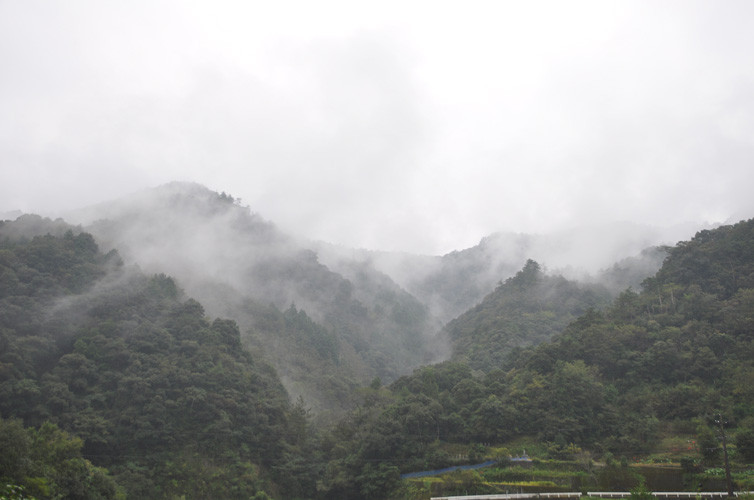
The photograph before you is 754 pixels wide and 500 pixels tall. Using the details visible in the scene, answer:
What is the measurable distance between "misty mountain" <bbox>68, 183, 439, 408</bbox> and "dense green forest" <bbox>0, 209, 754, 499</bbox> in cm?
1673

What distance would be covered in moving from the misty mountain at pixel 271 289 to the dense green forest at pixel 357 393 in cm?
1673

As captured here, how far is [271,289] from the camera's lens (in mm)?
91188

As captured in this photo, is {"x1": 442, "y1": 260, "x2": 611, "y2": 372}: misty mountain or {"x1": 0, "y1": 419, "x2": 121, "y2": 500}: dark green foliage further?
{"x1": 442, "y1": 260, "x2": 611, "y2": 372}: misty mountain

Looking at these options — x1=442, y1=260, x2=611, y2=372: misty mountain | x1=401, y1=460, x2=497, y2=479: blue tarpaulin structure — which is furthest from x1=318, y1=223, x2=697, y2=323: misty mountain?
x1=401, y1=460, x2=497, y2=479: blue tarpaulin structure

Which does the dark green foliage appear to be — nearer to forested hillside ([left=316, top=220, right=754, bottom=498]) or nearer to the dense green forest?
the dense green forest

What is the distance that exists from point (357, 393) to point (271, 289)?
42.2 metres

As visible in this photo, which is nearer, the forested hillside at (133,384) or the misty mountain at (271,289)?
the forested hillside at (133,384)

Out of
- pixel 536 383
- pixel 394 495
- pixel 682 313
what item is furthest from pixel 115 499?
pixel 682 313

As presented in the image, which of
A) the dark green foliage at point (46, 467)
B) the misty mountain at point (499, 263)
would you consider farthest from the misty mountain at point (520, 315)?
the dark green foliage at point (46, 467)

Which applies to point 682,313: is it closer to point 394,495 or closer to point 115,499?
point 394,495

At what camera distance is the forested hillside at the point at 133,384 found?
35.0 meters

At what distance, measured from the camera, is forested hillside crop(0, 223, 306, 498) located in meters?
35.0

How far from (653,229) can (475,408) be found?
7776cm

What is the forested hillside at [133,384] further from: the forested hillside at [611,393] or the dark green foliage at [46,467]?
the forested hillside at [611,393]
